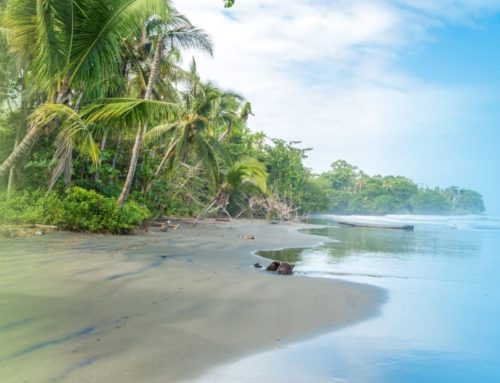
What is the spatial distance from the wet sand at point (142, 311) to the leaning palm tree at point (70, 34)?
A: 284 centimetres

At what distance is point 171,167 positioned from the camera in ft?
64.0

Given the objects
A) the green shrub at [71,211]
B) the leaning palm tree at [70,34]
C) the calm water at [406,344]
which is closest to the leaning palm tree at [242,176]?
the green shrub at [71,211]

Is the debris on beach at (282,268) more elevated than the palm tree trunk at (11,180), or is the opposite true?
the palm tree trunk at (11,180)

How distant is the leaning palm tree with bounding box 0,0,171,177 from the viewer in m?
7.57

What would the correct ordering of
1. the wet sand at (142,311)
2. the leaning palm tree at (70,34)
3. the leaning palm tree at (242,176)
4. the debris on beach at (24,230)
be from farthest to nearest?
the leaning palm tree at (242,176) → the debris on beach at (24,230) → the leaning palm tree at (70,34) → the wet sand at (142,311)

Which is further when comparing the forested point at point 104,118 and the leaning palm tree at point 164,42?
the leaning palm tree at point 164,42

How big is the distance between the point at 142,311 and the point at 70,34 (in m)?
5.31

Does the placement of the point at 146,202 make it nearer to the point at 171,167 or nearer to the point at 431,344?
the point at 171,167

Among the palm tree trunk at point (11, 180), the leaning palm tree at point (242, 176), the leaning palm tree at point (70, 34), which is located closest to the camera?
the leaning palm tree at point (70, 34)

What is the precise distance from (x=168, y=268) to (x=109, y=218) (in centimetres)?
552

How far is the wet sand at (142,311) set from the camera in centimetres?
361

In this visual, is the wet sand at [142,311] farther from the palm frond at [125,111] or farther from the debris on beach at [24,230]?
the palm frond at [125,111]

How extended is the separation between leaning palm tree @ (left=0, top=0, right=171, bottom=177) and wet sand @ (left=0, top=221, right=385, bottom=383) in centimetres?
284

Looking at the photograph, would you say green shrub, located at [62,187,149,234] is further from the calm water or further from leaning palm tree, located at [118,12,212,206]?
the calm water
